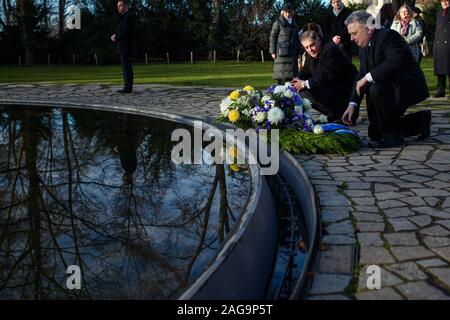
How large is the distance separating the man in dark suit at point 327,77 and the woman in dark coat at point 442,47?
3.89m

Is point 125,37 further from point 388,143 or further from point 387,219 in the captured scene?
point 387,219

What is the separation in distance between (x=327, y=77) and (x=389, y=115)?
1.13m

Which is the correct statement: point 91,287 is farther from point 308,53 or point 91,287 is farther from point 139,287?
point 308,53

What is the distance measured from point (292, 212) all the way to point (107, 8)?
118 ft

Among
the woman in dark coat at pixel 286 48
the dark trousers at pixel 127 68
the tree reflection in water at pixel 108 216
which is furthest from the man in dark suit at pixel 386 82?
the dark trousers at pixel 127 68

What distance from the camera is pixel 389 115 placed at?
5.70 metres

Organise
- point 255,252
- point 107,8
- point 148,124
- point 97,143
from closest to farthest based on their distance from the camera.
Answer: point 255,252 → point 97,143 → point 148,124 → point 107,8

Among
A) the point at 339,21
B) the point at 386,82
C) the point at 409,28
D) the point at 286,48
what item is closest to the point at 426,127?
the point at 386,82

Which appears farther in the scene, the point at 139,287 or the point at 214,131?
the point at 214,131

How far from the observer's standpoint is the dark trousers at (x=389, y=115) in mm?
5645

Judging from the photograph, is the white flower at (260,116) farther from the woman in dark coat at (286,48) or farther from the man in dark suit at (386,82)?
the woman in dark coat at (286,48)

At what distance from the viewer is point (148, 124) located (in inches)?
301
